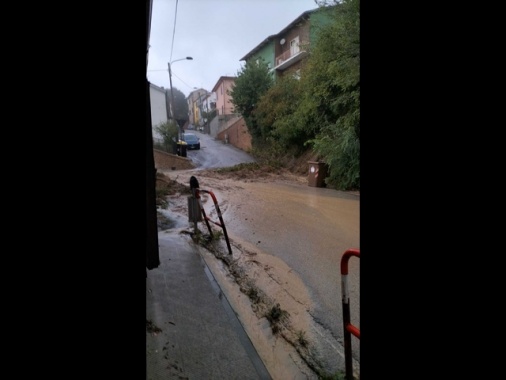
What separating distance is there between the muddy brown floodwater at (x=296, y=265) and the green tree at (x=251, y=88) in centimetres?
1634

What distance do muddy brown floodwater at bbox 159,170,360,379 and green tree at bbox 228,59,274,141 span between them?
643 inches

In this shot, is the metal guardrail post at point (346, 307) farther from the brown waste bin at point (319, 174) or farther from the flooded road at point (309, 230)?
the brown waste bin at point (319, 174)

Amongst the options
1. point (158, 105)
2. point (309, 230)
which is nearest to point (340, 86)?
point (309, 230)

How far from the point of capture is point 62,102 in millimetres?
1110

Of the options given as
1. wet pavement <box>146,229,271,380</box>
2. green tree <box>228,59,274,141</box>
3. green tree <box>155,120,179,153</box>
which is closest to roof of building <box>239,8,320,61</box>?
green tree <box>228,59,274,141</box>

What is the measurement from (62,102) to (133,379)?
101 cm

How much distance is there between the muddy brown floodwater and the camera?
11.2 ft

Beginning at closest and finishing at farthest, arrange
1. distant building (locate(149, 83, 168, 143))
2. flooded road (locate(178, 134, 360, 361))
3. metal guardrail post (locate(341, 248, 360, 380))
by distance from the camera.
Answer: metal guardrail post (locate(341, 248, 360, 380))
flooded road (locate(178, 134, 360, 361))
distant building (locate(149, 83, 168, 143))

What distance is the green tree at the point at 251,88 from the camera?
28.0 m

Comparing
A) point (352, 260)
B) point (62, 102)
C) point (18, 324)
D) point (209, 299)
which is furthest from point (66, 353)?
point (352, 260)

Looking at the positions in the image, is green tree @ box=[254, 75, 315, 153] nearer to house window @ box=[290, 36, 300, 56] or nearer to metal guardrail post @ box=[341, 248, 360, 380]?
house window @ box=[290, 36, 300, 56]

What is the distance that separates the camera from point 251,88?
91.8ft
